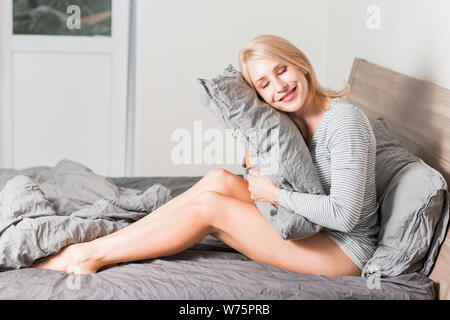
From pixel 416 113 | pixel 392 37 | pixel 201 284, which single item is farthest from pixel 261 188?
pixel 392 37

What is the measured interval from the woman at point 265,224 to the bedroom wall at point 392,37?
563 mm

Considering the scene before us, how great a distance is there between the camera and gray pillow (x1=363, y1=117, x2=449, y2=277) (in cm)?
170

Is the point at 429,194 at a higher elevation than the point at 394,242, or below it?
higher

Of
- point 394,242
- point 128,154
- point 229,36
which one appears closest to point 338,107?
point 394,242

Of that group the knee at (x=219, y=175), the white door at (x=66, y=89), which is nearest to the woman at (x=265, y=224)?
the knee at (x=219, y=175)

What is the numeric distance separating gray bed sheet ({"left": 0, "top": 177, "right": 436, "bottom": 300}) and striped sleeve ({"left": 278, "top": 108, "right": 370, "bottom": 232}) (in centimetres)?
17

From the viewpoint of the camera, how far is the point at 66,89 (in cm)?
376

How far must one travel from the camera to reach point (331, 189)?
5.53 ft

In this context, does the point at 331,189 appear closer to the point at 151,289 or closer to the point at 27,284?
the point at 151,289

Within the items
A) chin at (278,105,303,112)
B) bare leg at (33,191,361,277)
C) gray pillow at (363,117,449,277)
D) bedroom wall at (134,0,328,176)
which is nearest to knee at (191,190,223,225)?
bare leg at (33,191,361,277)

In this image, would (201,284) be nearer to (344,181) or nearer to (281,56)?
(344,181)

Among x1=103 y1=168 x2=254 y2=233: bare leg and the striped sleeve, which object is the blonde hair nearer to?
the striped sleeve

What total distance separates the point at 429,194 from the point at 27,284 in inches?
42.5

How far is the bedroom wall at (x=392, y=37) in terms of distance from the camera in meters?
2.16
